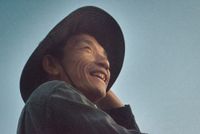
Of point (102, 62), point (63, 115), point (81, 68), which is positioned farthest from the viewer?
point (102, 62)

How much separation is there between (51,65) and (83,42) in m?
0.40

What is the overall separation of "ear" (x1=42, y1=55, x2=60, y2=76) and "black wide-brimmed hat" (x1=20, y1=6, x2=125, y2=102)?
0.05 meters

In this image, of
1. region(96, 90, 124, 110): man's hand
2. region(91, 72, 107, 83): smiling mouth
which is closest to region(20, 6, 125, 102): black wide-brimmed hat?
region(96, 90, 124, 110): man's hand

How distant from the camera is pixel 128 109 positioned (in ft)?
14.5

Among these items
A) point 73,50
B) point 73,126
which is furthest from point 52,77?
point 73,126

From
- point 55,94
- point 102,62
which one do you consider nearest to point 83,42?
point 102,62

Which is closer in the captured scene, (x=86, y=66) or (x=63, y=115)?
(x=63, y=115)

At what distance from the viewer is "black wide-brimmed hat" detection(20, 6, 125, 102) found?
4.16m

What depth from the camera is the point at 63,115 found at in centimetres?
284

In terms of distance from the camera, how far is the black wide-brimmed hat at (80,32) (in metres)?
4.16

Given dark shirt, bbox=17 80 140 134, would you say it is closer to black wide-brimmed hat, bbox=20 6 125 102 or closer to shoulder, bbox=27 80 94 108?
shoulder, bbox=27 80 94 108

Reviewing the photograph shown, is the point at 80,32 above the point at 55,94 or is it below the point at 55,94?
above

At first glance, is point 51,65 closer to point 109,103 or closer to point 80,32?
point 80,32

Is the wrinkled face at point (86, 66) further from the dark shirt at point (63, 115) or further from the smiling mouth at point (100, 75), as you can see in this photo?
the dark shirt at point (63, 115)
